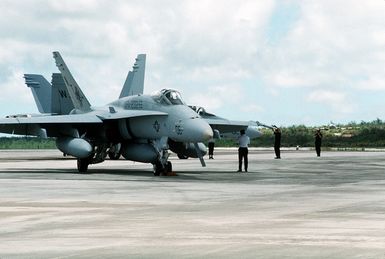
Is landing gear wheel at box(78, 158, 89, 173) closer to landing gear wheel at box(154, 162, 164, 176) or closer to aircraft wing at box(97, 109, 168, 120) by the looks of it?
aircraft wing at box(97, 109, 168, 120)

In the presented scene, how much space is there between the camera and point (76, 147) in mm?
30750

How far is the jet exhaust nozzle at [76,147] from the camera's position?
30.5 meters

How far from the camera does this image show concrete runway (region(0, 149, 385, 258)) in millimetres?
9920

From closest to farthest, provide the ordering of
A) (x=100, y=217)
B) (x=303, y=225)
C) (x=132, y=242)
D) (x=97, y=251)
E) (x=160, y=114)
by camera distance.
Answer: (x=97, y=251) → (x=132, y=242) → (x=303, y=225) → (x=100, y=217) → (x=160, y=114)

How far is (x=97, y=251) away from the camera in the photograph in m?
9.79

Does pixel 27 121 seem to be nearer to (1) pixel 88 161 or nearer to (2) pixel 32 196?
(1) pixel 88 161

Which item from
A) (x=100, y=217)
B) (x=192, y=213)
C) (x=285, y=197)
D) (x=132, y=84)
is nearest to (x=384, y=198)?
(x=285, y=197)

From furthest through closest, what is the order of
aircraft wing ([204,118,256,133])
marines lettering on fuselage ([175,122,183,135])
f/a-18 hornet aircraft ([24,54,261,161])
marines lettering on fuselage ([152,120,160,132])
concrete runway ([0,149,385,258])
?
1. aircraft wing ([204,118,256,133])
2. f/a-18 hornet aircraft ([24,54,261,161])
3. marines lettering on fuselage ([152,120,160,132])
4. marines lettering on fuselage ([175,122,183,135])
5. concrete runway ([0,149,385,258])

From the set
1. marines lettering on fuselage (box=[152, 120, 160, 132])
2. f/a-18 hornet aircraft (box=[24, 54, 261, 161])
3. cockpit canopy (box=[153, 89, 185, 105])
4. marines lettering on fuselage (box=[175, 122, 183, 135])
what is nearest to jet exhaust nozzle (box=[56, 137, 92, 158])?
f/a-18 hornet aircraft (box=[24, 54, 261, 161])

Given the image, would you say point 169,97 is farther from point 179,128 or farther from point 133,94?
point 133,94

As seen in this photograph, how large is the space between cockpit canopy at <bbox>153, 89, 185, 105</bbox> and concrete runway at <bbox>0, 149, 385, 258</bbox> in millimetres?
5716

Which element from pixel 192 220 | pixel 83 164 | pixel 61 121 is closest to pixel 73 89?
pixel 61 121

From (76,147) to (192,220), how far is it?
1775 centimetres

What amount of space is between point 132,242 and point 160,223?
246cm
